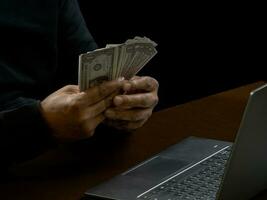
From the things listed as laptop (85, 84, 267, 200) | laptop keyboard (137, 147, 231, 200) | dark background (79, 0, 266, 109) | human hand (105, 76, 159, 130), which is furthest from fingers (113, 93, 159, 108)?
dark background (79, 0, 266, 109)

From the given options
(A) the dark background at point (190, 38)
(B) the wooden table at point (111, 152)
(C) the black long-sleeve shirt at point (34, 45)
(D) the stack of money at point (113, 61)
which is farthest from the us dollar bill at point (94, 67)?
(A) the dark background at point (190, 38)

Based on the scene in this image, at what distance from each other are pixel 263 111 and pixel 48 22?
1.04 meters

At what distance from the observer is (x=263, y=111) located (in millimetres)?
1233

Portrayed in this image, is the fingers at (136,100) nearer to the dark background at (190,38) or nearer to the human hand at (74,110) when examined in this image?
the human hand at (74,110)

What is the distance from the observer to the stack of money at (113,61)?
1591 millimetres

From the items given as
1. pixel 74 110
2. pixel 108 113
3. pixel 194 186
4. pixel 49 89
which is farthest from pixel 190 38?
pixel 194 186

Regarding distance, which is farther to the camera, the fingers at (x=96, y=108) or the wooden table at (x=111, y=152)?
the fingers at (x=96, y=108)

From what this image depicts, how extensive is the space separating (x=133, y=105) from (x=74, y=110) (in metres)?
0.20

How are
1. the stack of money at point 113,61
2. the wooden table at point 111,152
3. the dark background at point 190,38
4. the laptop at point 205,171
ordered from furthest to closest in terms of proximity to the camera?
the dark background at point 190,38
the stack of money at point 113,61
the wooden table at point 111,152
the laptop at point 205,171

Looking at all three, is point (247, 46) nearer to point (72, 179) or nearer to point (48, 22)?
point (48, 22)

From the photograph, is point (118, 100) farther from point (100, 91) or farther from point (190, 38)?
point (190, 38)

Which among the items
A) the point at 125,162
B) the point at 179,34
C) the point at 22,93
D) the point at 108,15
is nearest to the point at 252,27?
the point at 179,34

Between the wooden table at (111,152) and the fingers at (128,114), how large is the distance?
64 mm

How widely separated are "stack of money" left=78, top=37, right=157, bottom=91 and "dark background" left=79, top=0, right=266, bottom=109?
140 cm
